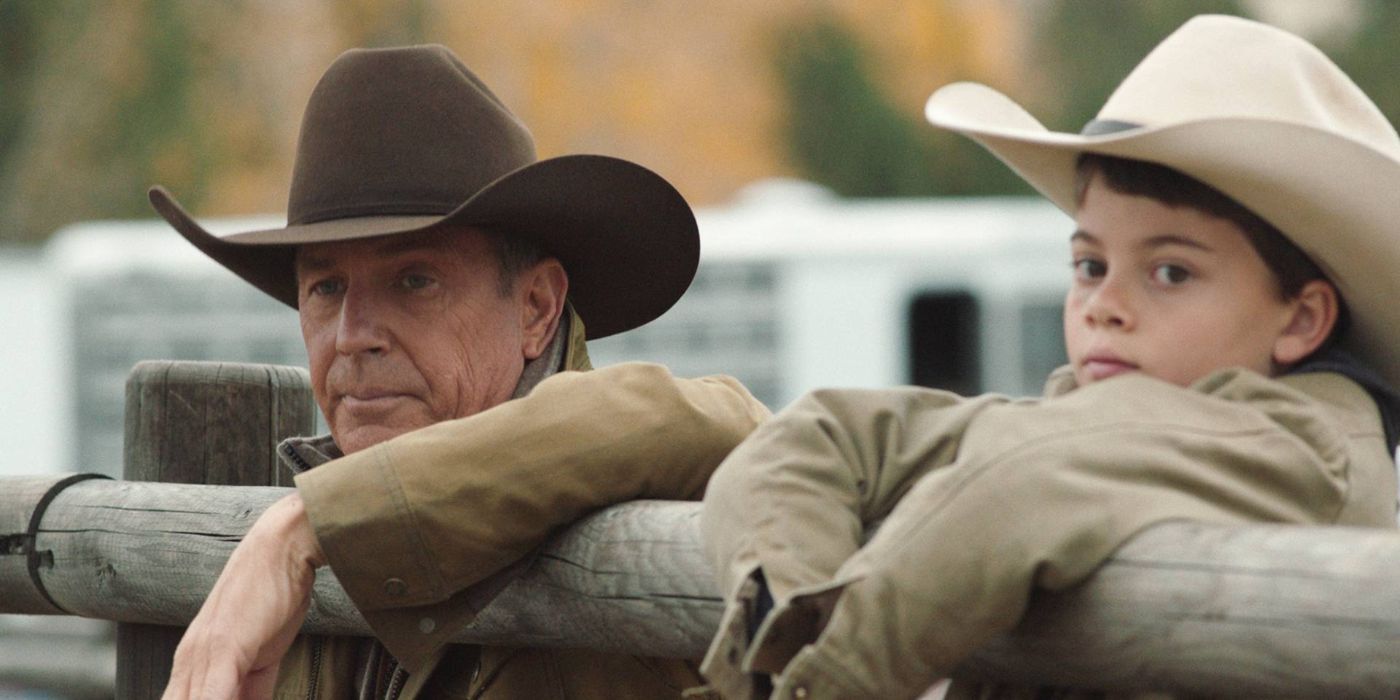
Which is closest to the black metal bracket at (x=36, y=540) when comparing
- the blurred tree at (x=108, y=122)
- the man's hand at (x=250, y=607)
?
the man's hand at (x=250, y=607)

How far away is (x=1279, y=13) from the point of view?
33.2m

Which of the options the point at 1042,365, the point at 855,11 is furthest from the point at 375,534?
the point at 855,11

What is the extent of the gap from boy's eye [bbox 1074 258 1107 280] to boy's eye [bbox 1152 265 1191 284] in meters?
0.08

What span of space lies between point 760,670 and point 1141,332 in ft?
1.52

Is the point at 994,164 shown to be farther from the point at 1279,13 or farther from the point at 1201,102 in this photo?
the point at 1201,102

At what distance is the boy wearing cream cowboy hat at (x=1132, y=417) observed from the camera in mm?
1627

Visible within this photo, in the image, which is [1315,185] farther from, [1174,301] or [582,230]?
[582,230]

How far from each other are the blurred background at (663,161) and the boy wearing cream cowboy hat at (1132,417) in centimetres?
663

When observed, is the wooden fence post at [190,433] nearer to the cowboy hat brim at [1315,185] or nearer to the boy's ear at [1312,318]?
the cowboy hat brim at [1315,185]

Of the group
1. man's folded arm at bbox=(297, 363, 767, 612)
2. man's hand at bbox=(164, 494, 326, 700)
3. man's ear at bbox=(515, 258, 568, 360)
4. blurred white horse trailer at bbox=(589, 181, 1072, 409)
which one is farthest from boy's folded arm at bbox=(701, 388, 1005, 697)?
blurred white horse trailer at bbox=(589, 181, 1072, 409)

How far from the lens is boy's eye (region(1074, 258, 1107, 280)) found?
6.34ft

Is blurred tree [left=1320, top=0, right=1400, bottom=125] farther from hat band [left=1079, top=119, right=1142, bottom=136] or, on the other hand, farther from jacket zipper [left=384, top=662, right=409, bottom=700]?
hat band [left=1079, top=119, right=1142, bottom=136]

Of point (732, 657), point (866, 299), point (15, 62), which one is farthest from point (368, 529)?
point (15, 62)

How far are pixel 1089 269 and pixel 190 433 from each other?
170 centimetres
